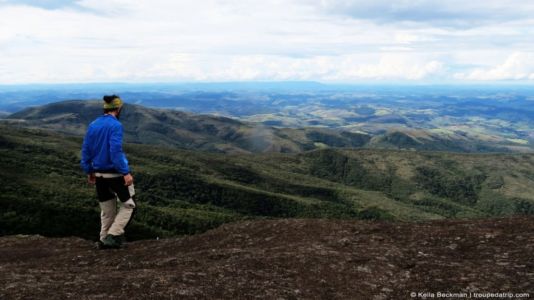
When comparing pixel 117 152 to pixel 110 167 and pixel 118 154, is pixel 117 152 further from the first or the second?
pixel 110 167

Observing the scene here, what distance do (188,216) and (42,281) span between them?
166378 mm

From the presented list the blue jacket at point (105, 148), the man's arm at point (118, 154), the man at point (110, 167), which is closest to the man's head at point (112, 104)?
the man at point (110, 167)

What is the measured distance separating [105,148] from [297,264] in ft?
31.0

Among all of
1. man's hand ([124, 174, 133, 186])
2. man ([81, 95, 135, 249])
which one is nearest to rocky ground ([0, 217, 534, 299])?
man ([81, 95, 135, 249])

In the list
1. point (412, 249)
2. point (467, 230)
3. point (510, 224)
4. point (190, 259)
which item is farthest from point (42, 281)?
point (510, 224)

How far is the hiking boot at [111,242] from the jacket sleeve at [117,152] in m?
3.59

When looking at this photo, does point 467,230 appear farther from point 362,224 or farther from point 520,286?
point 520,286

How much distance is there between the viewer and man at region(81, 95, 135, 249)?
17875mm

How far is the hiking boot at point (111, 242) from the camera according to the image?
19500 mm

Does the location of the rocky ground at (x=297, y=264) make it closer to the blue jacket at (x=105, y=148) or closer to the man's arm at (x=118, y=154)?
the man's arm at (x=118, y=154)

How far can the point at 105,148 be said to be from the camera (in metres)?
18.0

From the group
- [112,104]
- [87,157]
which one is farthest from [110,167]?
[112,104]

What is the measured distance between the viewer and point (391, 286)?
13961 mm

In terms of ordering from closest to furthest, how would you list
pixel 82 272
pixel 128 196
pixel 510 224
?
pixel 82 272, pixel 128 196, pixel 510 224
